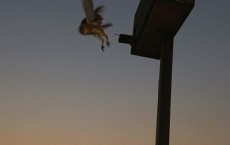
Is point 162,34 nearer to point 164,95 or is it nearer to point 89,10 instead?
point 164,95

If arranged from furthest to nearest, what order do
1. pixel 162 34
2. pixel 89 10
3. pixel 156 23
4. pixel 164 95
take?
pixel 162 34 < pixel 89 10 < pixel 156 23 < pixel 164 95

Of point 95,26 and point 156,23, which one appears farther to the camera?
point 95,26

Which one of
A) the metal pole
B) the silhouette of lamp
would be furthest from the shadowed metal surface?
the metal pole

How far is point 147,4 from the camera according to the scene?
19.0ft

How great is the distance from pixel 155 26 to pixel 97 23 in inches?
42.6

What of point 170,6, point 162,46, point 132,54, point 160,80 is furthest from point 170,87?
point 132,54

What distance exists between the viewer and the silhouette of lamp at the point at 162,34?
534 centimetres

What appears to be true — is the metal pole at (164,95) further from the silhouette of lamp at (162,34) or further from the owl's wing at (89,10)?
the owl's wing at (89,10)

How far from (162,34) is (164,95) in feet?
2.93

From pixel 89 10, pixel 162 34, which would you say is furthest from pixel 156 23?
pixel 89 10

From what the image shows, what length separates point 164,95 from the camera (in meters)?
5.61

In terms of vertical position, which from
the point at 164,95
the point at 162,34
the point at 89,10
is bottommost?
the point at 164,95

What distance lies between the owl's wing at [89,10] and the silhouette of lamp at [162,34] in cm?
63

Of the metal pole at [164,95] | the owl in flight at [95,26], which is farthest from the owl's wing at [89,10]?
the metal pole at [164,95]
